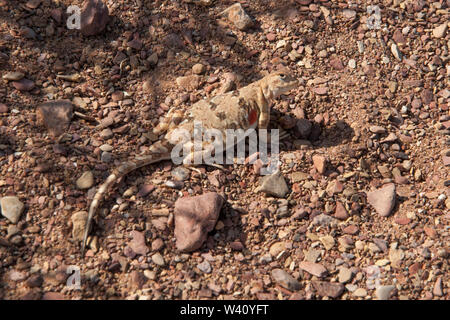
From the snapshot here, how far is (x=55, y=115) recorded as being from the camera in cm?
522

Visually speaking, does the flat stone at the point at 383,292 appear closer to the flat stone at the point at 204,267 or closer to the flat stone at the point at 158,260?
the flat stone at the point at 204,267

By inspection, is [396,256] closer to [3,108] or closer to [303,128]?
[303,128]

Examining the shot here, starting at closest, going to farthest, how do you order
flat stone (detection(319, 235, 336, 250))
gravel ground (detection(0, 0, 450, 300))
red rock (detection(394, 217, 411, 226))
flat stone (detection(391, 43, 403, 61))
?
gravel ground (detection(0, 0, 450, 300)), flat stone (detection(319, 235, 336, 250)), red rock (detection(394, 217, 411, 226)), flat stone (detection(391, 43, 403, 61))

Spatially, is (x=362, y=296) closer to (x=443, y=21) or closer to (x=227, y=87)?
(x=227, y=87)

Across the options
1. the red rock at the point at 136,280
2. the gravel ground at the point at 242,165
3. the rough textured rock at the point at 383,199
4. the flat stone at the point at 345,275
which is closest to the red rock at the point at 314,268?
the gravel ground at the point at 242,165

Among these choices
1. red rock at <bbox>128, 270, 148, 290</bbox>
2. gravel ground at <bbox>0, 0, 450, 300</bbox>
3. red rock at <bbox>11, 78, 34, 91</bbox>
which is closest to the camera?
red rock at <bbox>128, 270, 148, 290</bbox>

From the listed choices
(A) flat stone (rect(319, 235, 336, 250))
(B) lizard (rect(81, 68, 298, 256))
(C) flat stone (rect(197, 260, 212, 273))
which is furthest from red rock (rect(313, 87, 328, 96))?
(C) flat stone (rect(197, 260, 212, 273))

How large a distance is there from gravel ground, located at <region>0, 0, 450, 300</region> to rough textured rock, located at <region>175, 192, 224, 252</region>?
115mm

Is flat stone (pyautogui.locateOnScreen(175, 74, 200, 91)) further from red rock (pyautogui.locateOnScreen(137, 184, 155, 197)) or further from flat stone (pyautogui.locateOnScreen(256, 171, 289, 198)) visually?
flat stone (pyautogui.locateOnScreen(256, 171, 289, 198))

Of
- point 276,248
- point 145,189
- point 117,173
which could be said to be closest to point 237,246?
point 276,248

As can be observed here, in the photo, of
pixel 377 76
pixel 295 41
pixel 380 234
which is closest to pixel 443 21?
pixel 377 76

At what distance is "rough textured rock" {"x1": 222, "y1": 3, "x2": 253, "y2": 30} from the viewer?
611cm

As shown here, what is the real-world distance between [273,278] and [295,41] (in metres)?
3.14

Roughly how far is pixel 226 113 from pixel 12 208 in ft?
7.78
